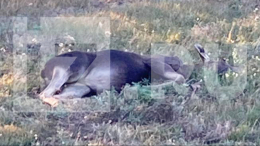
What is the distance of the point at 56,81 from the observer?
6246mm

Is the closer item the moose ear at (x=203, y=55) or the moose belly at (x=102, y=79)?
the moose belly at (x=102, y=79)

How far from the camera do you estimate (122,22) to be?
28.8ft

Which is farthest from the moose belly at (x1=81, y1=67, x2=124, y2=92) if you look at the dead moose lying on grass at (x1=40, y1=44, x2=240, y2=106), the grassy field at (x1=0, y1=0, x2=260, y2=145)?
the grassy field at (x1=0, y1=0, x2=260, y2=145)

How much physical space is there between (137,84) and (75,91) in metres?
0.63

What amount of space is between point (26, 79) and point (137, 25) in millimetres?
2450

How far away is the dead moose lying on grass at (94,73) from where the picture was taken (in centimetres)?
627

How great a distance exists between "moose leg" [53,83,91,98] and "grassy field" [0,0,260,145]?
0.24 meters

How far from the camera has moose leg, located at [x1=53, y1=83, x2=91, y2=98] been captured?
622cm

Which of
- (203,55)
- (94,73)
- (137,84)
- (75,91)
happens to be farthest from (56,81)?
(203,55)

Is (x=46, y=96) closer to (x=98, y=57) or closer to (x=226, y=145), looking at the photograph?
(x=98, y=57)

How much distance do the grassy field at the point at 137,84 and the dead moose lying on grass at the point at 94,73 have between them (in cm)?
23

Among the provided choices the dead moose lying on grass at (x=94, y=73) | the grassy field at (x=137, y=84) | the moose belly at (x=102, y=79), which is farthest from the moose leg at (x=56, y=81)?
the moose belly at (x=102, y=79)

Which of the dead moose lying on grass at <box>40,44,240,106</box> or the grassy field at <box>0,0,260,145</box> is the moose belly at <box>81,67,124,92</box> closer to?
the dead moose lying on grass at <box>40,44,240,106</box>

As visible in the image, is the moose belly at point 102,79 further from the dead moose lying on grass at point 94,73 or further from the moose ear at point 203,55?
the moose ear at point 203,55
